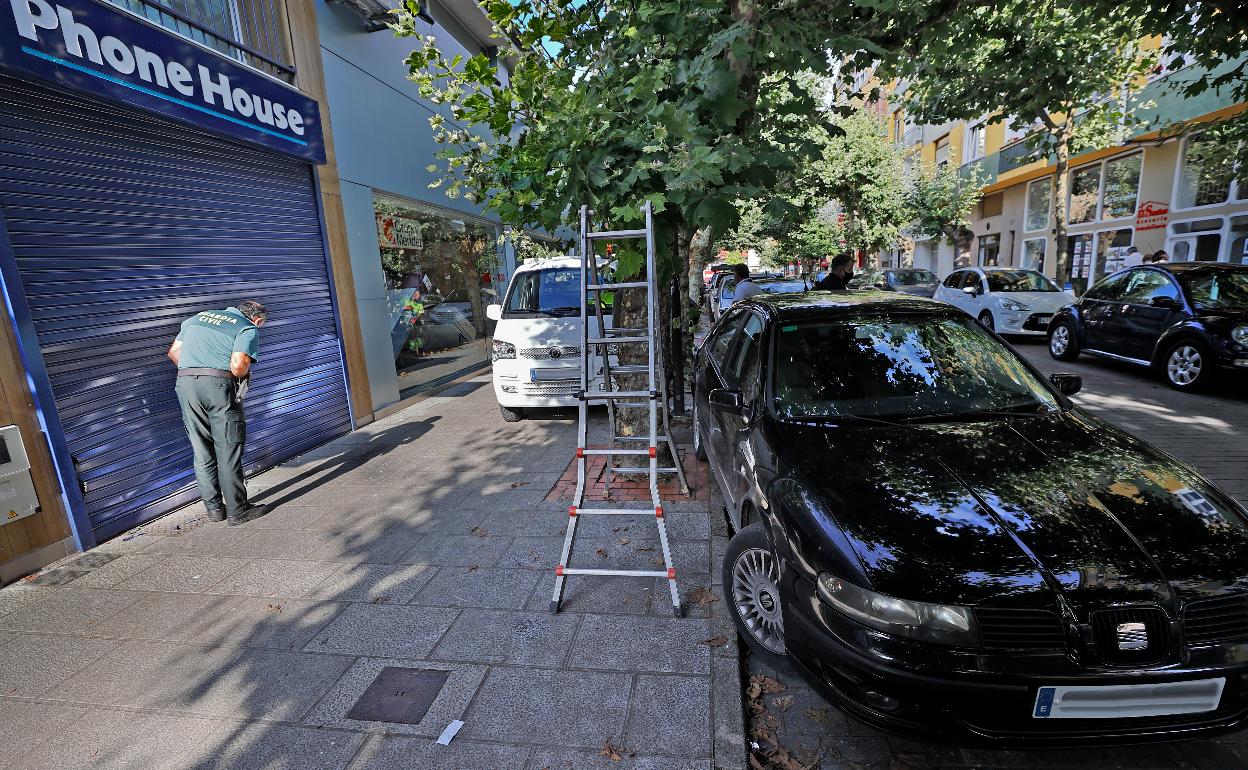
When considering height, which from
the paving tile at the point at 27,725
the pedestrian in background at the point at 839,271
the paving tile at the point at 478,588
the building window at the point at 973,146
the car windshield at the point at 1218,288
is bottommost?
the paving tile at the point at 478,588

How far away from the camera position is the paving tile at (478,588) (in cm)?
353

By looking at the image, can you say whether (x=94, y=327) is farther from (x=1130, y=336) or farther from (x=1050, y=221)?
(x=1050, y=221)

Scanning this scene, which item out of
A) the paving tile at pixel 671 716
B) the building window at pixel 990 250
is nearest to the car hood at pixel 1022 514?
the paving tile at pixel 671 716

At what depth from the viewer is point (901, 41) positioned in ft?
17.6

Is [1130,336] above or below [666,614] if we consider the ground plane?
above

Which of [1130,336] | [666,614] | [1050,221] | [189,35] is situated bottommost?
[666,614]

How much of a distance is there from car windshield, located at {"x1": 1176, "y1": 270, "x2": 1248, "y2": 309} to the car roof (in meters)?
6.30

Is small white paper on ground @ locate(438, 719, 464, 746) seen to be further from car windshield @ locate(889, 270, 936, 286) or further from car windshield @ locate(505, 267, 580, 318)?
car windshield @ locate(889, 270, 936, 286)

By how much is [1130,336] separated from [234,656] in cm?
1101

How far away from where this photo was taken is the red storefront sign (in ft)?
49.6

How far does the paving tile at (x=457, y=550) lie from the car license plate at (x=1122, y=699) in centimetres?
312

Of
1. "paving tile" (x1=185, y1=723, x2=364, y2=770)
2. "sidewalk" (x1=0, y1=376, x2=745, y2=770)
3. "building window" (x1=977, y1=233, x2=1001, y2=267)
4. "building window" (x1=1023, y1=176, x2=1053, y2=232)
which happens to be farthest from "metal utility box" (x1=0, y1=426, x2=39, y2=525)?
"building window" (x1=977, y1=233, x2=1001, y2=267)

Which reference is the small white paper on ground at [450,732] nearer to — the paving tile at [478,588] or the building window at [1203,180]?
the paving tile at [478,588]

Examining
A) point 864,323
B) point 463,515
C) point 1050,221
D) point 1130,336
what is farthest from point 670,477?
point 1050,221
